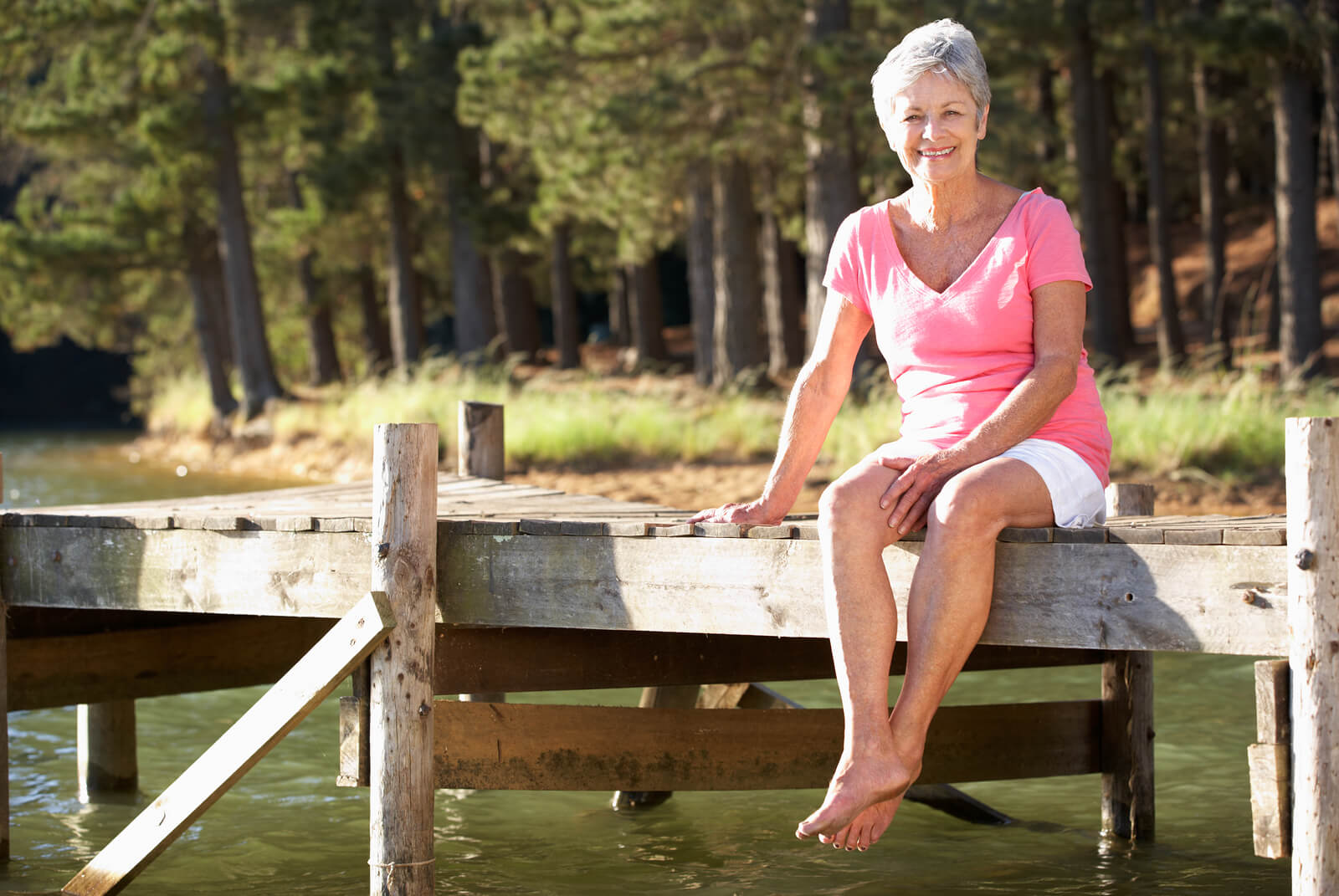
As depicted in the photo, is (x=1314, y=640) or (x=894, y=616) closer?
(x=1314, y=640)

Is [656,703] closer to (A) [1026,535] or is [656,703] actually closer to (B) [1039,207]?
(A) [1026,535]

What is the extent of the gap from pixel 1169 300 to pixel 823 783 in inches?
700

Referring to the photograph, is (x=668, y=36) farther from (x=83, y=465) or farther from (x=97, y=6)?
(x=83, y=465)

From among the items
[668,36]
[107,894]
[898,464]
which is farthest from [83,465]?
[898,464]

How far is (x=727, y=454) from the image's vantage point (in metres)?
16.5

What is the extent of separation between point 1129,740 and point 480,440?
3235mm

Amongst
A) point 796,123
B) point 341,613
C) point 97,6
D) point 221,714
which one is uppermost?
point 97,6

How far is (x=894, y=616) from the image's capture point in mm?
3818

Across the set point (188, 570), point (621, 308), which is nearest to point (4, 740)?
point (188, 570)

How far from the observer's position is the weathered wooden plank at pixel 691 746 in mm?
5059

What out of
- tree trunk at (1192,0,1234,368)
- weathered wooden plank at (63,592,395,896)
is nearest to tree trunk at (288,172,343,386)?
tree trunk at (1192,0,1234,368)

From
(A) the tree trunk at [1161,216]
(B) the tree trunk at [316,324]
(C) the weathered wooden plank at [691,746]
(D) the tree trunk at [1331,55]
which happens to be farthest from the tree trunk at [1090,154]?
(C) the weathered wooden plank at [691,746]

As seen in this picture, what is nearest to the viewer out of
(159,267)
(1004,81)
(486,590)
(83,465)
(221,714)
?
(486,590)

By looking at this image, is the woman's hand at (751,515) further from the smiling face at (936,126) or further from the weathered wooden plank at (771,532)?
the smiling face at (936,126)
